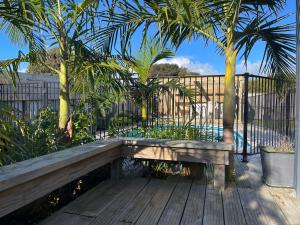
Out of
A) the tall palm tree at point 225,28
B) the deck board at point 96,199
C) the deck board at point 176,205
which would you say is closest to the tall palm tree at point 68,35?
the tall palm tree at point 225,28

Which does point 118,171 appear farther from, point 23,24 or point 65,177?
point 23,24

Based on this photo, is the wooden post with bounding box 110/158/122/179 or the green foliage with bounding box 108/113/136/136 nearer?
the wooden post with bounding box 110/158/122/179

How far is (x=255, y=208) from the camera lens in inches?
97.7

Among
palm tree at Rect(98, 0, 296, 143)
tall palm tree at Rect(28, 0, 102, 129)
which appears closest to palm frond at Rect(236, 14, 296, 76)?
palm tree at Rect(98, 0, 296, 143)

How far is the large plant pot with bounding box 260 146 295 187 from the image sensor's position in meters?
2.97

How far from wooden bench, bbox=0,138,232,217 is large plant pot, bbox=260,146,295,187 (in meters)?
0.56

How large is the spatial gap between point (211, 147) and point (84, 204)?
55.2 inches

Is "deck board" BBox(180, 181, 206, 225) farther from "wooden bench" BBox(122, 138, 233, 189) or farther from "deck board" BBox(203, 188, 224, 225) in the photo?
"wooden bench" BBox(122, 138, 233, 189)

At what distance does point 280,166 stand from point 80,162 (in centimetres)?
215

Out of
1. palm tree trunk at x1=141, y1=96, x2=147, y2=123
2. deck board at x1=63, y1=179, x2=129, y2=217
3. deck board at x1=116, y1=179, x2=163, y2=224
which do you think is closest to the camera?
deck board at x1=116, y1=179, x2=163, y2=224

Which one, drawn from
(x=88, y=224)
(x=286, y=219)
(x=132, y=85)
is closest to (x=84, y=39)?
(x=132, y=85)

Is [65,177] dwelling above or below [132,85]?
below

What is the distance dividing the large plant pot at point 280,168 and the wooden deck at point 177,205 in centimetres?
15

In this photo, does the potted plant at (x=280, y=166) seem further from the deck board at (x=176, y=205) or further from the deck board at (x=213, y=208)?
the deck board at (x=176, y=205)
